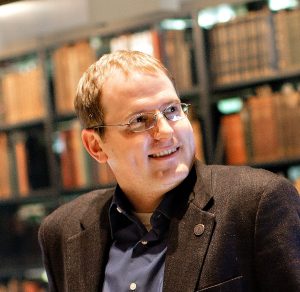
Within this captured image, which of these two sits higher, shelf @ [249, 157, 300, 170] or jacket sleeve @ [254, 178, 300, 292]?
jacket sleeve @ [254, 178, 300, 292]

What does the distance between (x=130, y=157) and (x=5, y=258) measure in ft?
11.5

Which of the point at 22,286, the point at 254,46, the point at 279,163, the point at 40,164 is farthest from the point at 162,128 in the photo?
the point at 22,286

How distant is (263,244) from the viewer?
4.85 ft

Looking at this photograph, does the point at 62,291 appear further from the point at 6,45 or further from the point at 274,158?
the point at 6,45

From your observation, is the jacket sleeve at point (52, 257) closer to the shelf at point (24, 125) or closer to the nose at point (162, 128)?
the nose at point (162, 128)

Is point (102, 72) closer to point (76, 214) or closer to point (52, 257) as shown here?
point (76, 214)

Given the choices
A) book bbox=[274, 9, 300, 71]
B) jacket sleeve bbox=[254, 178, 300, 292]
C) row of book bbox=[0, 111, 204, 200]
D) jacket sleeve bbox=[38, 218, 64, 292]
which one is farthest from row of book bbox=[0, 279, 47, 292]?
jacket sleeve bbox=[254, 178, 300, 292]

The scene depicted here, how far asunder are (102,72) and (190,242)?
1.52 ft

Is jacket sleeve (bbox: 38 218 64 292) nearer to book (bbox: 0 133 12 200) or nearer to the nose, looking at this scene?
the nose

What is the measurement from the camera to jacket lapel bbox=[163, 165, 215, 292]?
1508mm

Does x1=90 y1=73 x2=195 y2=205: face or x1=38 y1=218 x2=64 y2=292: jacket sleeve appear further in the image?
x1=38 y1=218 x2=64 y2=292: jacket sleeve

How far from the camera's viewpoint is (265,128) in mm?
3822

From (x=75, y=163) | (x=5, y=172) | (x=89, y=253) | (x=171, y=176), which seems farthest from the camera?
(x=5, y=172)

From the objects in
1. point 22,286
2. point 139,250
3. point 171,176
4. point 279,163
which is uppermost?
point 171,176
